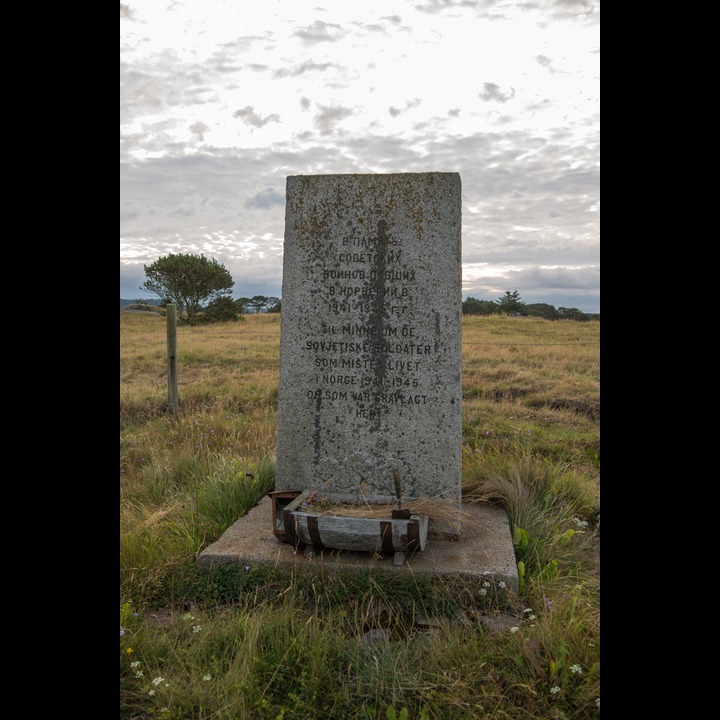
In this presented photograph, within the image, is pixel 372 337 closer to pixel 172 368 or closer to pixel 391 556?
pixel 391 556

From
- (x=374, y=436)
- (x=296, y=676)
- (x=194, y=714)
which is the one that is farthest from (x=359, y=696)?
(x=374, y=436)

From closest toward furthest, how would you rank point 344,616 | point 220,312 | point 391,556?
point 344,616 → point 391,556 → point 220,312

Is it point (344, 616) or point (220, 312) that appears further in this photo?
point (220, 312)

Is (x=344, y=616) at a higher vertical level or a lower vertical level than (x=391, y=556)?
lower

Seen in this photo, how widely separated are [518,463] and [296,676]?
10.2 ft

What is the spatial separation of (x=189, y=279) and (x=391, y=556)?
3255cm

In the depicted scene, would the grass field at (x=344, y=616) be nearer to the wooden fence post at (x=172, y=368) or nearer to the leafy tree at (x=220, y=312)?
the wooden fence post at (x=172, y=368)

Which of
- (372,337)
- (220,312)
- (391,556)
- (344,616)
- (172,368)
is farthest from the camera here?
(220,312)


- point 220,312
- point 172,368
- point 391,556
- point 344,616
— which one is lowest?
point 344,616

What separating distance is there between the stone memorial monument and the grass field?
2.51ft

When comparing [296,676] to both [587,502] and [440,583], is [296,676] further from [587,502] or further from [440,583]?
[587,502]

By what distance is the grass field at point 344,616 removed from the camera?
2551 mm

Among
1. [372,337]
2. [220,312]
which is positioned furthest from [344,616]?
[220,312]

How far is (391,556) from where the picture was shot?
3.82 metres
